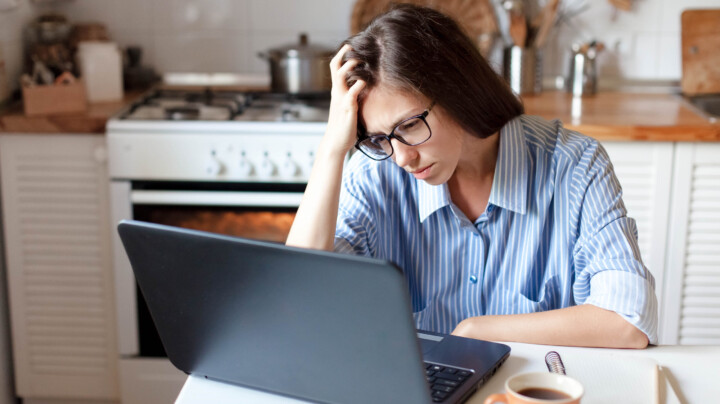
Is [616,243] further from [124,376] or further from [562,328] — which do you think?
[124,376]

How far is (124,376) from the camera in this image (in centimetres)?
252

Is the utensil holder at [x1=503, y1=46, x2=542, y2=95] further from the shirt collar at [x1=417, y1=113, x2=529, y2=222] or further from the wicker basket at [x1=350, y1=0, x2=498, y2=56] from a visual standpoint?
the shirt collar at [x1=417, y1=113, x2=529, y2=222]

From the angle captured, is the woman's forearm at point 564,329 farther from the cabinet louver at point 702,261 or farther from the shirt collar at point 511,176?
the cabinet louver at point 702,261

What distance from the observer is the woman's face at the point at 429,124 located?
4.34 feet

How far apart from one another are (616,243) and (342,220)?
1.53ft

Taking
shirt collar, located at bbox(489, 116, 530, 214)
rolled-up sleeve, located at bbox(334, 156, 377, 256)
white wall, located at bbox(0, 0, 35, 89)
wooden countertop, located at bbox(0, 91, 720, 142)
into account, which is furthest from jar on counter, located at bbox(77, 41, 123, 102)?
shirt collar, located at bbox(489, 116, 530, 214)

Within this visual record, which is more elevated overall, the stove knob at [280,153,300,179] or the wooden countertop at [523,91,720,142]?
the wooden countertop at [523,91,720,142]

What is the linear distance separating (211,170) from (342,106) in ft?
3.40

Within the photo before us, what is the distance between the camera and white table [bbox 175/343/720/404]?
1103mm

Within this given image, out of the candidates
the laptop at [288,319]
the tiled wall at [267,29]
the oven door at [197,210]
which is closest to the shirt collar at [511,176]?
the laptop at [288,319]

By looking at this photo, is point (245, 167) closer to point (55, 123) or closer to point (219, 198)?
point (219, 198)

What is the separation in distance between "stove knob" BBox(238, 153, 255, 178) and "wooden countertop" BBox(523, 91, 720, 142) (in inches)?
32.4

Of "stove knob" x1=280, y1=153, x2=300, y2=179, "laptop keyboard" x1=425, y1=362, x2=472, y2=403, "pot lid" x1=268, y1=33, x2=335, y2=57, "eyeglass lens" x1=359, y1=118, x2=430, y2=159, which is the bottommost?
"laptop keyboard" x1=425, y1=362, x2=472, y2=403

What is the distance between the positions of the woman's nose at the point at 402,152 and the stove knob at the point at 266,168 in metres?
1.03
